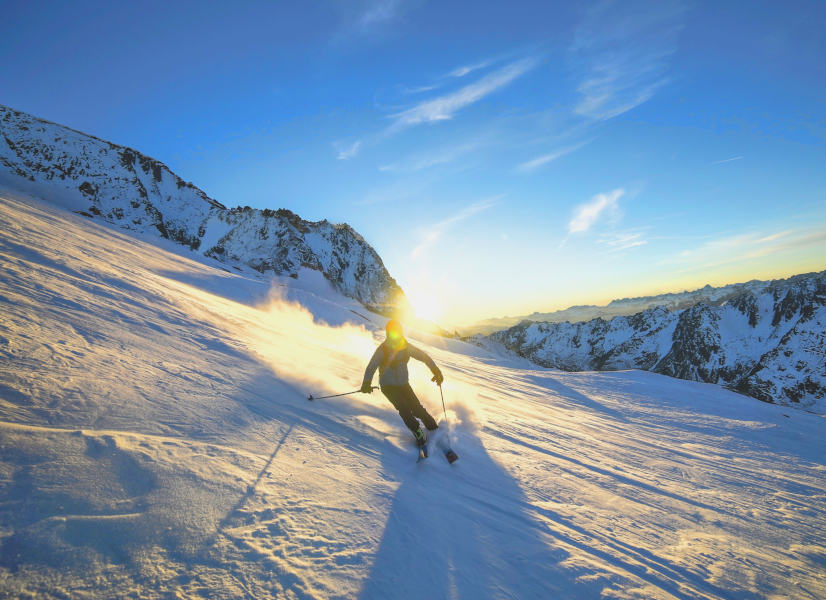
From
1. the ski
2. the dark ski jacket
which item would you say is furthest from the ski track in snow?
the dark ski jacket

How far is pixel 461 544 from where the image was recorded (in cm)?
344

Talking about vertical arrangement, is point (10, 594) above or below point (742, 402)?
below

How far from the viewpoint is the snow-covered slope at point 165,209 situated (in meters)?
51.2

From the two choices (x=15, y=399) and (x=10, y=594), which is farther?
(x=15, y=399)

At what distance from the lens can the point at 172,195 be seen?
6800cm

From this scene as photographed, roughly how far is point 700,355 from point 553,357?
52.8 m

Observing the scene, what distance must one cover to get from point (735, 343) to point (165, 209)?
14860 cm

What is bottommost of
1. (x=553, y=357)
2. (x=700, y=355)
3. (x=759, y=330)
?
(x=553, y=357)

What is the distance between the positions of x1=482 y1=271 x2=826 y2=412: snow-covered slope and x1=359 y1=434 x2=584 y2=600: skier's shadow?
95.1 metres

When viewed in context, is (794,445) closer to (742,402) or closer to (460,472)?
(742,402)

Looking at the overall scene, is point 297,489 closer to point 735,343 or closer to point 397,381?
point 397,381

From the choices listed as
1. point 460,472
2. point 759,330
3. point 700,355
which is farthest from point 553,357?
point 460,472

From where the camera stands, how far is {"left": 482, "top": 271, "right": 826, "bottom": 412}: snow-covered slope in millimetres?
71188

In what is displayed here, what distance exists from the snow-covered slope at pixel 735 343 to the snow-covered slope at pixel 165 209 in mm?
56061
